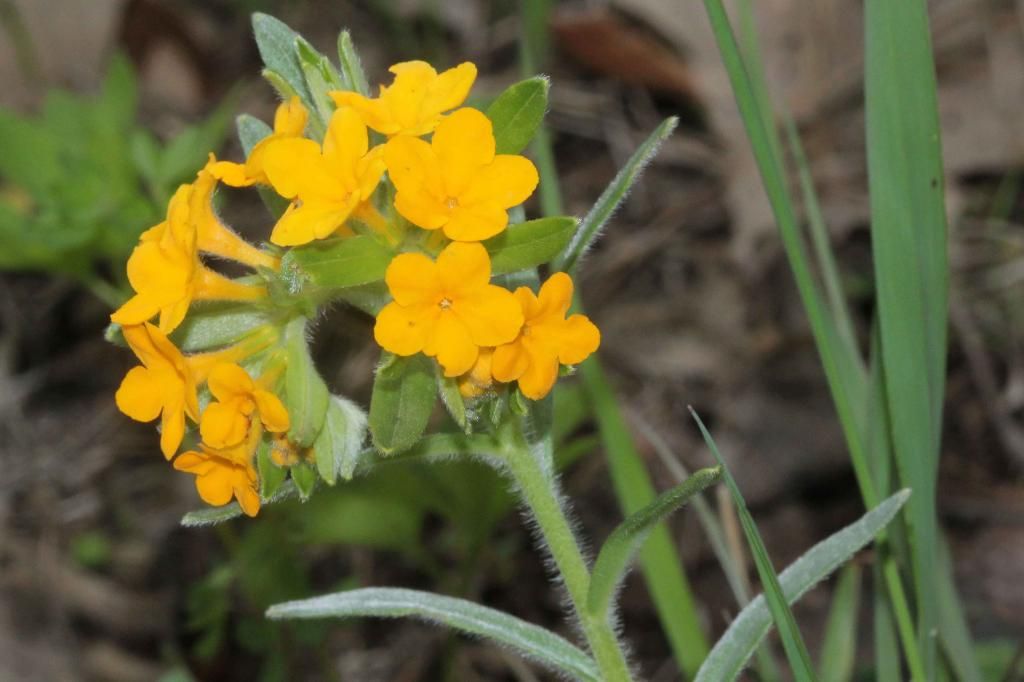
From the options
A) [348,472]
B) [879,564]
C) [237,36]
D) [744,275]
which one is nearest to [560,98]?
[744,275]

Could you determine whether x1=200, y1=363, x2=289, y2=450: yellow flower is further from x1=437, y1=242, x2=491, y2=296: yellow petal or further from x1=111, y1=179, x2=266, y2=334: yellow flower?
x1=437, y1=242, x2=491, y2=296: yellow petal

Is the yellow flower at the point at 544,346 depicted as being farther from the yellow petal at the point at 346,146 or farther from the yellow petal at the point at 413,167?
the yellow petal at the point at 346,146

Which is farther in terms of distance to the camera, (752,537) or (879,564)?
(879,564)

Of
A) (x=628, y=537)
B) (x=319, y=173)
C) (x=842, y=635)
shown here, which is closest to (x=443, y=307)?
(x=319, y=173)

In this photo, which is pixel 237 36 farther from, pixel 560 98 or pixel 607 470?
pixel 607 470

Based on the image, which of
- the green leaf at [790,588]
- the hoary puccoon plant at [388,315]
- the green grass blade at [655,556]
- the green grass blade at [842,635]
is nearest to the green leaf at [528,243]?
the hoary puccoon plant at [388,315]

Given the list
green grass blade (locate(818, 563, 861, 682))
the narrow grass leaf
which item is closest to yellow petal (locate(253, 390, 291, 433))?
the narrow grass leaf

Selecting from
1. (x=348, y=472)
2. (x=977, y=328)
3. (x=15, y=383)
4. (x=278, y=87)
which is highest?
(x=278, y=87)
